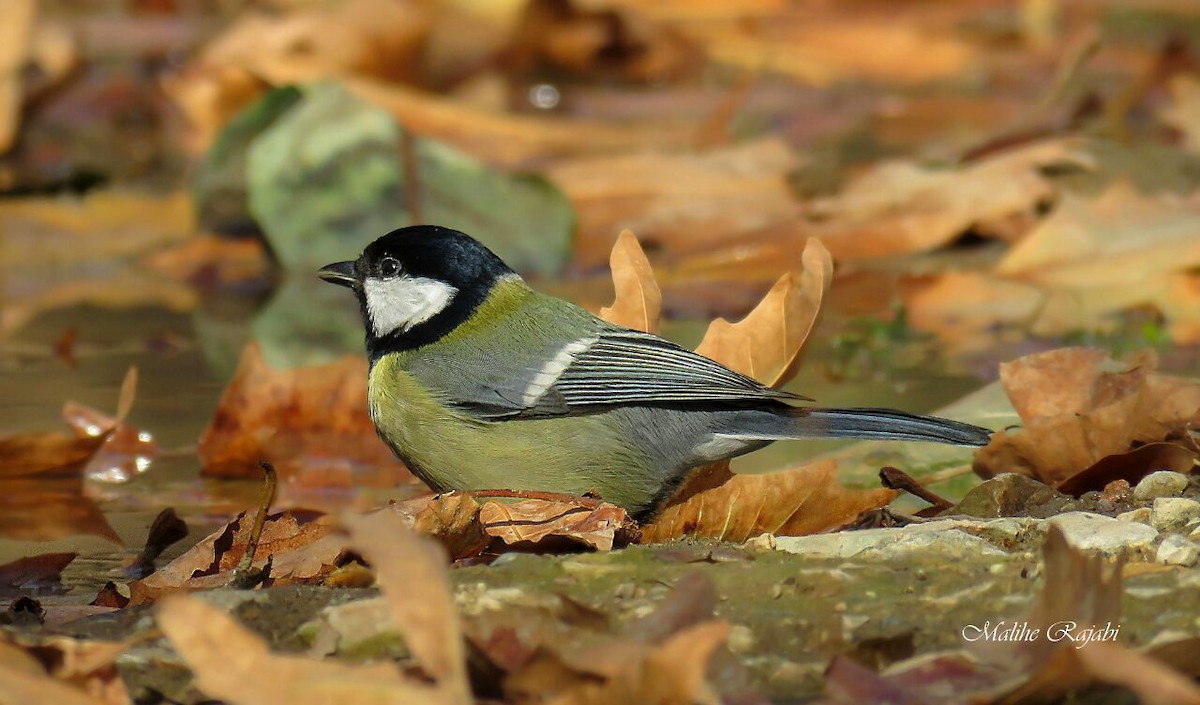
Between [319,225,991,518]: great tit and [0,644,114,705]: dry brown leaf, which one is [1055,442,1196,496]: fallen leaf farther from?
[0,644,114,705]: dry brown leaf

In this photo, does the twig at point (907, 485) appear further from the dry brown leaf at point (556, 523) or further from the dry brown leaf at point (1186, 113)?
the dry brown leaf at point (1186, 113)

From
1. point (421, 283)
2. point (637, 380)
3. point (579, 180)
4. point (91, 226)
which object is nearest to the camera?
point (637, 380)

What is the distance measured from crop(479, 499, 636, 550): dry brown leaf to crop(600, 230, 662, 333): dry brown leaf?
2.98ft

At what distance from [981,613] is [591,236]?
4.90m

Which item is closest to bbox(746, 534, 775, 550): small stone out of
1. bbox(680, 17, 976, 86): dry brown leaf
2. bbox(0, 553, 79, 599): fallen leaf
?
bbox(0, 553, 79, 599): fallen leaf

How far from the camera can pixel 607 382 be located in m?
3.54

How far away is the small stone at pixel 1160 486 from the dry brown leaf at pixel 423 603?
5.47 ft

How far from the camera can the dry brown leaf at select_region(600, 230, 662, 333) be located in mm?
3932

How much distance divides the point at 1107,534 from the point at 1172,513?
0.64 feet

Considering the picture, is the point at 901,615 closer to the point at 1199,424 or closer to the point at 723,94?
the point at 1199,424

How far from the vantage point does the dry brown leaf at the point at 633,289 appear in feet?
12.9

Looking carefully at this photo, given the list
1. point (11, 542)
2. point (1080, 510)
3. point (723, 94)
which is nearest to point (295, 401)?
point (11, 542)

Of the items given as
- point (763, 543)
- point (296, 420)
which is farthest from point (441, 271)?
point (763, 543)

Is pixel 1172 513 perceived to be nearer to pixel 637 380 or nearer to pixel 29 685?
pixel 637 380
